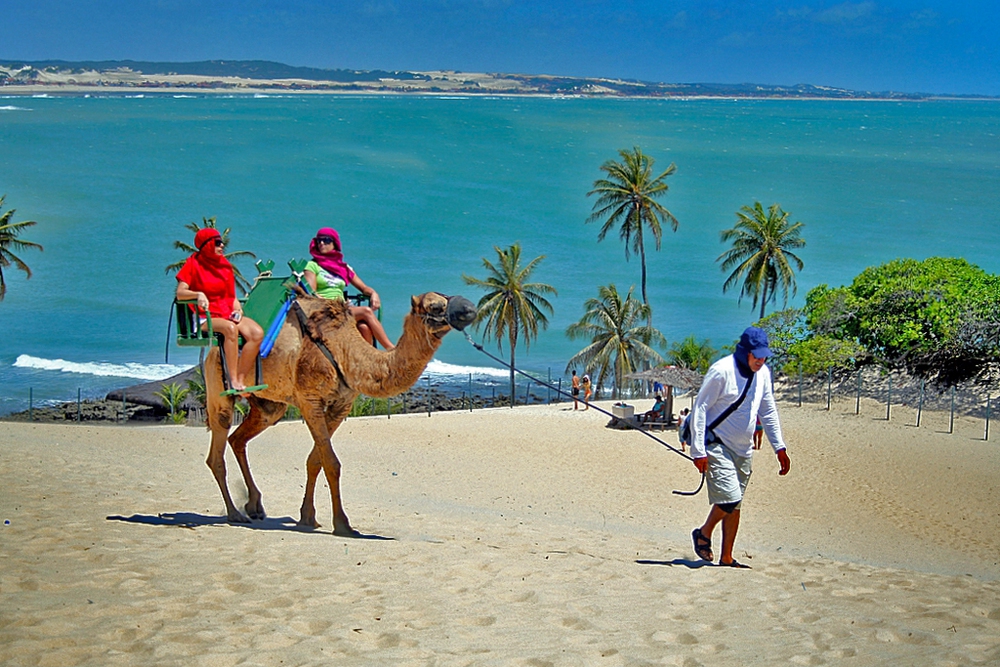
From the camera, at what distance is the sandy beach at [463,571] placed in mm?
6469

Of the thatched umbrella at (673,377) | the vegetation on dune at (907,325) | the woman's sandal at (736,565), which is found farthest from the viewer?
the vegetation on dune at (907,325)

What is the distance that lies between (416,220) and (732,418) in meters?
94.3

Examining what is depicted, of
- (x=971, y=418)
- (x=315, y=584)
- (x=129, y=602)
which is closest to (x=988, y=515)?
(x=971, y=418)

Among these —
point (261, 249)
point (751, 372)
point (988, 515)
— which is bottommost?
point (988, 515)

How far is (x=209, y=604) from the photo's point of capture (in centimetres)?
709

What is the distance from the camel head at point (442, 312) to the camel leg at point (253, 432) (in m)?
2.80

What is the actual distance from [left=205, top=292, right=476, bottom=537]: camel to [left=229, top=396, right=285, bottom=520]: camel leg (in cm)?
34

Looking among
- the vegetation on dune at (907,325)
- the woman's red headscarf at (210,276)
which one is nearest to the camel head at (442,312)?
the woman's red headscarf at (210,276)

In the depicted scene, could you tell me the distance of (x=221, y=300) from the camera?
34.0 feet

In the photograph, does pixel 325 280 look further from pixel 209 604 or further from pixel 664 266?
pixel 664 266

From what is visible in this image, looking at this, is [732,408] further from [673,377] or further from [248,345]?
[673,377]

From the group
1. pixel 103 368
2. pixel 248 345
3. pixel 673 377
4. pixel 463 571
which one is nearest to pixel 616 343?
pixel 673 377

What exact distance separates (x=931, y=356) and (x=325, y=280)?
71.4ft

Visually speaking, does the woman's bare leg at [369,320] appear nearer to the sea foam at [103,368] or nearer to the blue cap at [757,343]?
the blue cap at [757,343]
